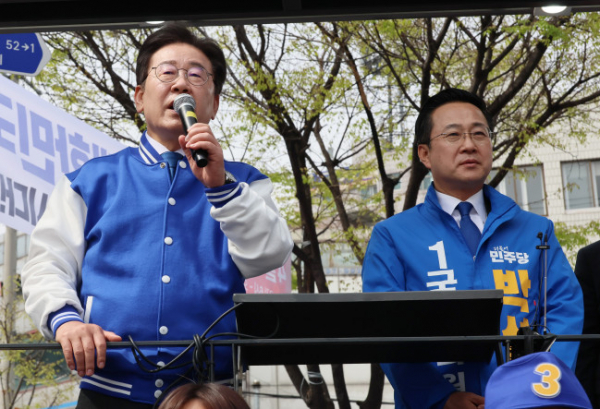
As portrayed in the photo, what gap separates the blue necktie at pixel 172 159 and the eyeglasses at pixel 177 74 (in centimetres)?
26

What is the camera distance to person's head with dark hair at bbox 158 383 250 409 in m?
2.00

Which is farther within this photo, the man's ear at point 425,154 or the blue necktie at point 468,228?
the man's ear at point 425,154

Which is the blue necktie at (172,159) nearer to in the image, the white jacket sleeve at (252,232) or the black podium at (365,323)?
the white jacket sleeve at (252,232)

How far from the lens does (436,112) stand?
3438mm

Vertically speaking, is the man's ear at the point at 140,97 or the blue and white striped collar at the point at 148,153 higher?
the man's ear at the point at 140,97

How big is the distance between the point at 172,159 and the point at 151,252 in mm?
396

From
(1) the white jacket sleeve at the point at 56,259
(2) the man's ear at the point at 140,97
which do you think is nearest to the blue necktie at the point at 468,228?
(2) the man's ear at the point at 140,97

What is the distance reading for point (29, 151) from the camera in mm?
4738

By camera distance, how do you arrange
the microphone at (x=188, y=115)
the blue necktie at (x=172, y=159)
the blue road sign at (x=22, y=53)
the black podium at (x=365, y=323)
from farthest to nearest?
the blue road sign at (x=22, y=53), the blue necktie at (x=172, y=159), the microphone at (x=188, y=115), the black podium at (x=365, y=323)

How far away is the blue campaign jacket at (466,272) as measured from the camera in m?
2.79

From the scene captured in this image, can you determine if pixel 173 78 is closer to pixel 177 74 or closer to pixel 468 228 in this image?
pixel 177 74

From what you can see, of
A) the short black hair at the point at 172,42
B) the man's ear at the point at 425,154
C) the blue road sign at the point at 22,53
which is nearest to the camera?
the short black hair at the point at 172,42

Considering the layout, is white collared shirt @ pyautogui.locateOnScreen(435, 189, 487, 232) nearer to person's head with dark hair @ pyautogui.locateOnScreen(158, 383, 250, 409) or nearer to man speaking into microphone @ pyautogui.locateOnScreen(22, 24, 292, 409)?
man speaking into microphone @ pyautogui.locateOnScreen(22, 24, 292, 409)

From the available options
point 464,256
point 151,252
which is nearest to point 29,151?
point 151,252
